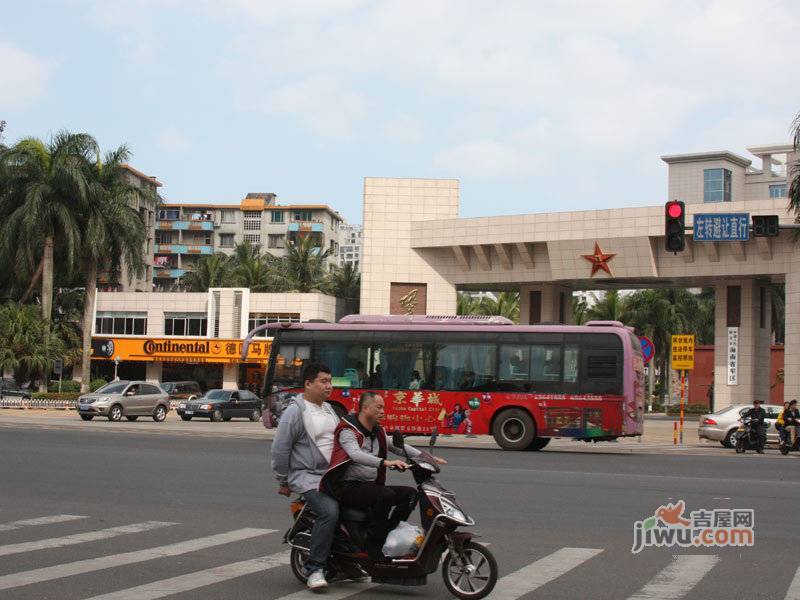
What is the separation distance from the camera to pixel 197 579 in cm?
884

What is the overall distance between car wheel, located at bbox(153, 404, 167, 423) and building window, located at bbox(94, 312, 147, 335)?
3146 cm

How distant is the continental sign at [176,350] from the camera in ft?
232

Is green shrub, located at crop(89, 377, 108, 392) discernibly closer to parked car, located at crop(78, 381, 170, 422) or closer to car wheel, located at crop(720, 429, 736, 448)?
parked car, located at crop(78, 381, 170, 422)

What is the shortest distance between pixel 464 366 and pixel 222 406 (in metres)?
19.7

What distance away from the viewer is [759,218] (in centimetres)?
2195

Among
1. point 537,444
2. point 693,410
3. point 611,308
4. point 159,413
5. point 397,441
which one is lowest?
point 693,410

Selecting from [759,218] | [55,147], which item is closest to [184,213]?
[55,147]

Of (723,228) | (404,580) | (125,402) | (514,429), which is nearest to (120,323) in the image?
(125,402)

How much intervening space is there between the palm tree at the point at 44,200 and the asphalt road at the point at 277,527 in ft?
132

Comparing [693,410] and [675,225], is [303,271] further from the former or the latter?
[675,225]

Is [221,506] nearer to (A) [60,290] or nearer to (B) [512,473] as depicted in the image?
(B) [512,473]

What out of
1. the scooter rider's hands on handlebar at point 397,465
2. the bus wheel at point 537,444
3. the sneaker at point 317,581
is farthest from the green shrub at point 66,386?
the scooter rider's hands on handlebar at point 397,465

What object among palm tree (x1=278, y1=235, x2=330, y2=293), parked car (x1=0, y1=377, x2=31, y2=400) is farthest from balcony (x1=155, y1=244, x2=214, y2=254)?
parked car (x1=0, y1=377, x2=31, y2=400)

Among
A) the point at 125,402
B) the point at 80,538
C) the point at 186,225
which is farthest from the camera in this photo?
the point at 186,225
